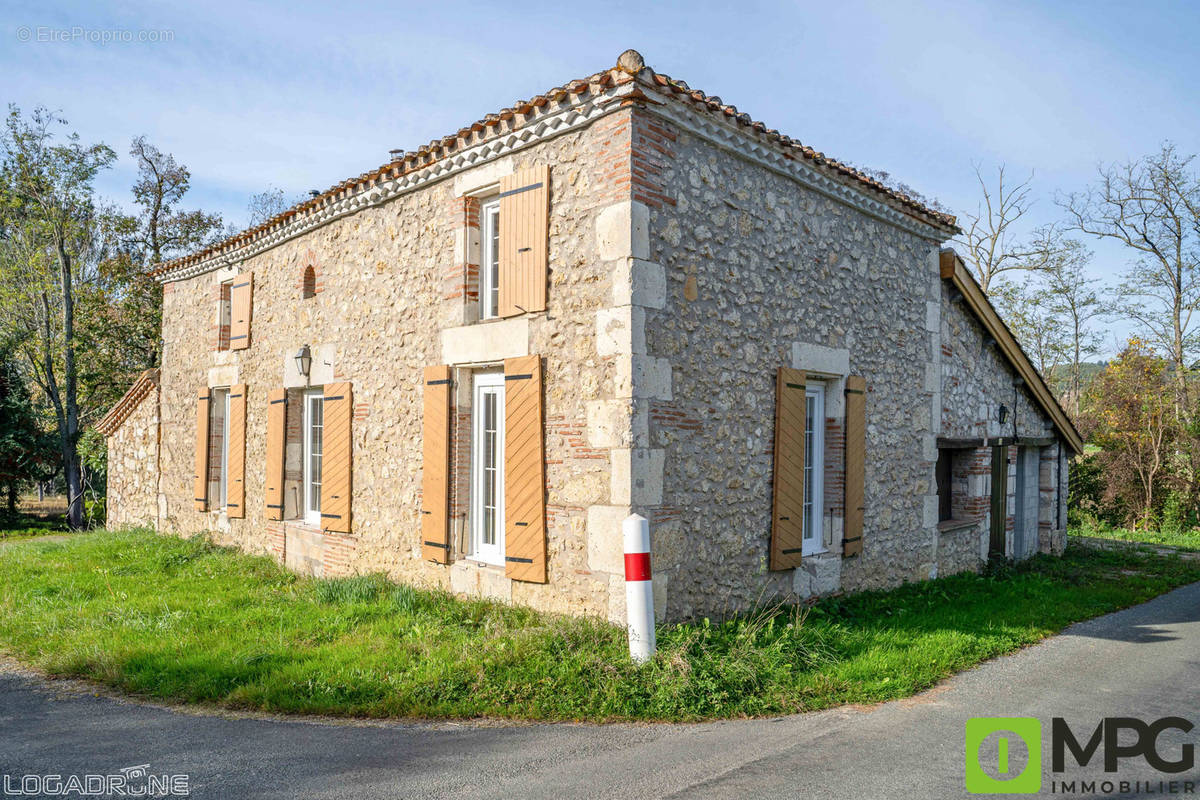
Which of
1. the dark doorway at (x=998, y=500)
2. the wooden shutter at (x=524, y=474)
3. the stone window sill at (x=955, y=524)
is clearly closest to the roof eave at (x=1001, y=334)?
the dark doorway at (x=998, y=500)

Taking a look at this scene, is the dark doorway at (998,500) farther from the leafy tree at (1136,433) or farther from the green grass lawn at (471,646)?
the leafy tree at (1136,433)

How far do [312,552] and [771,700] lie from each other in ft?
19.5

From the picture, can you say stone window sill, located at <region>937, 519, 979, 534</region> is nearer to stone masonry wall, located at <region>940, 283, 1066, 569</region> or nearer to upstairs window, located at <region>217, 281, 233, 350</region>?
stone masonry wall, located at <region>940, 283, 1066, 569</region>

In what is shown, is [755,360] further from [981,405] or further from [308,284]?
[308,284]

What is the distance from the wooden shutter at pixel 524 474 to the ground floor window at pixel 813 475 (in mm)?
2855

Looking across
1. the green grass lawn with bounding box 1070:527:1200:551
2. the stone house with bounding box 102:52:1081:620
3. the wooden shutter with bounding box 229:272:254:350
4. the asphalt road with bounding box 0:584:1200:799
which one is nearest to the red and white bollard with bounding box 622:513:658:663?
the stone house with bounding box 102:52:1081:620

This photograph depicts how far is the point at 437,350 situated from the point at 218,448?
5785 mm

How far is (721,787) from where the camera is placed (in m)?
3.83

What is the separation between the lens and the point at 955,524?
967 cm

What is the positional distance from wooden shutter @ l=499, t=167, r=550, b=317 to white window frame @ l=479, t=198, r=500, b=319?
1.41 ft

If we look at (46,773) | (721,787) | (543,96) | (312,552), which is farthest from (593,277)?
(312,552)

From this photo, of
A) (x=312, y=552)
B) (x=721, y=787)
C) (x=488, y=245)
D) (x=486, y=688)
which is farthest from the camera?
(x=312, y=552)

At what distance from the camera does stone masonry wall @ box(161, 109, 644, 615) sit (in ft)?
19.6

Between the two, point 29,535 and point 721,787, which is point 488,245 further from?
point 29,535
